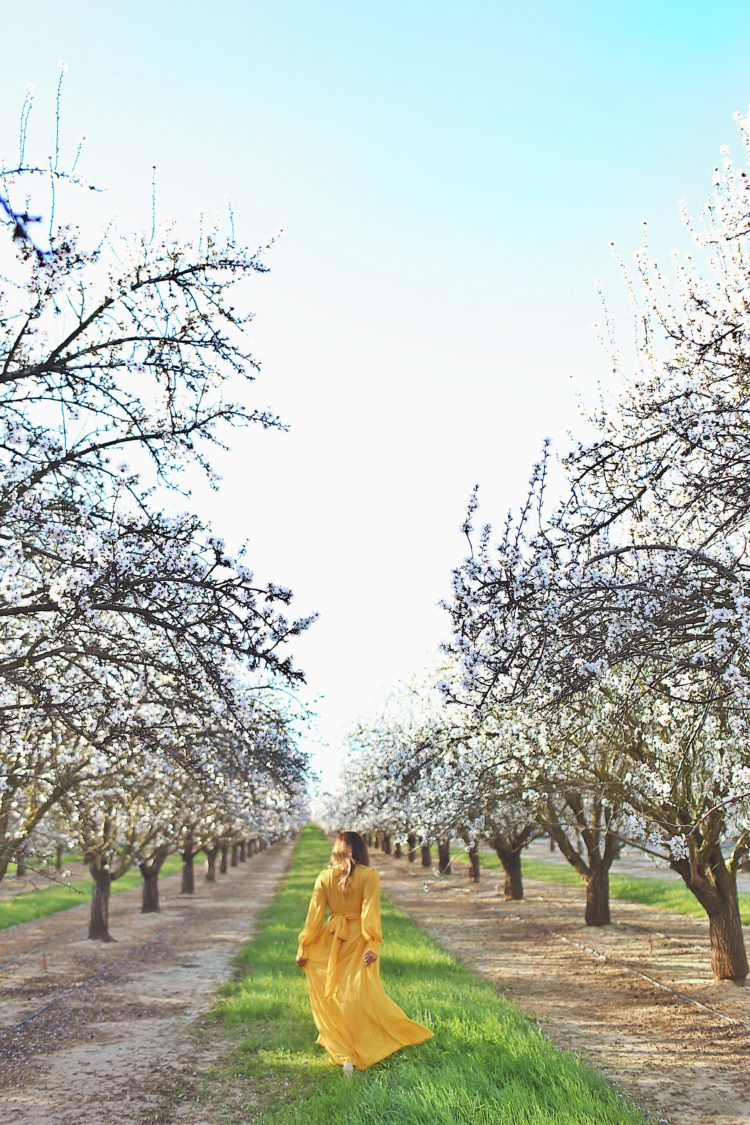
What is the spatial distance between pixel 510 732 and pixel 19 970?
39.2 ft

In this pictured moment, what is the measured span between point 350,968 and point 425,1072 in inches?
68.2

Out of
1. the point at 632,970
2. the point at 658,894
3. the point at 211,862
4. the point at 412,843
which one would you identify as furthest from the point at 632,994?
the point at 211,862

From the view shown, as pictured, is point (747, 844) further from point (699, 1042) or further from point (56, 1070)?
point (56, 1070)

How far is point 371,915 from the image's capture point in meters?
8.80

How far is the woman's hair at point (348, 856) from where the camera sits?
898cm

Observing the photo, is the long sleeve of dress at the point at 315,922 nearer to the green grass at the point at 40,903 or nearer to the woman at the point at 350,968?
the woman at the point at 350,968

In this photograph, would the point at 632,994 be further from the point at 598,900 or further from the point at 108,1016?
the point at 598,900

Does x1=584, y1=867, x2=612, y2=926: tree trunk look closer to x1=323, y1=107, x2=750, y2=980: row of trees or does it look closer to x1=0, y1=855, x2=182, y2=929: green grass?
x1=323, y1=107, x2=750, y2=980: row of trees

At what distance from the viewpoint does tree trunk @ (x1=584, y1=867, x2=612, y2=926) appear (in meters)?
20.9

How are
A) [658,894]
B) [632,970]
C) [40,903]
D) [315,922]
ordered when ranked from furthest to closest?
[40,903]
[658,894]
[632,970]
[315,922]

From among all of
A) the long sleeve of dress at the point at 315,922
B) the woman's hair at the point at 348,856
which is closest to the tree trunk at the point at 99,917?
the long sleeve of dress at the point at 315,922

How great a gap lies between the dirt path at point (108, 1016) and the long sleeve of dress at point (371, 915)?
214cm

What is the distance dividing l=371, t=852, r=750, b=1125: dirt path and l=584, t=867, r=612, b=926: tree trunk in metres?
0.38

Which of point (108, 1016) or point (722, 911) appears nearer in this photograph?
point (108, 1016)
